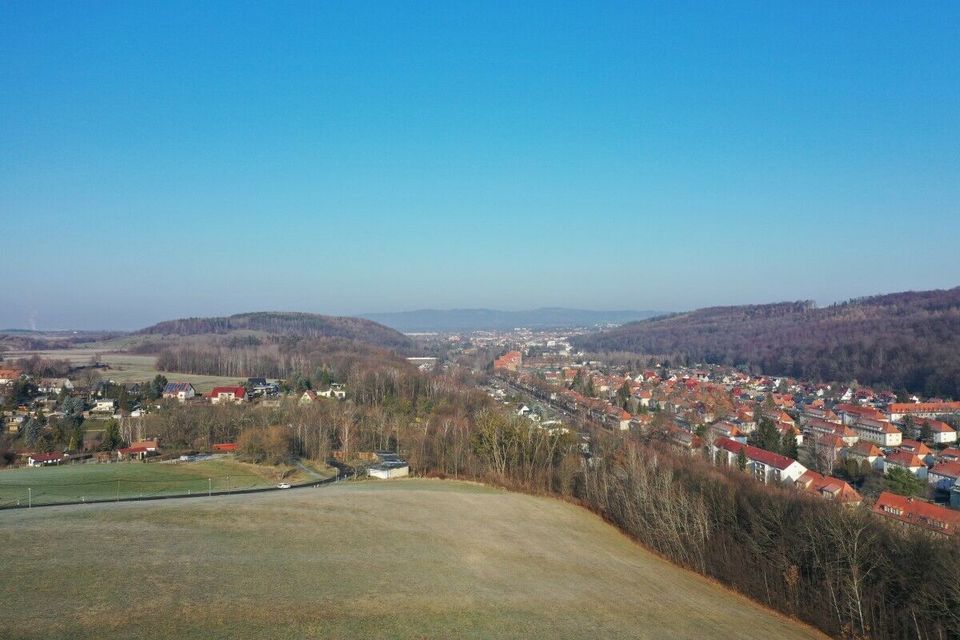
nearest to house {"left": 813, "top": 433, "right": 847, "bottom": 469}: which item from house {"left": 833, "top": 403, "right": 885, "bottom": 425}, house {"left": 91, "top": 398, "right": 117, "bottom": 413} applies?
house {"left": 833, "top": 403, "right": 885, "bottom": 425}

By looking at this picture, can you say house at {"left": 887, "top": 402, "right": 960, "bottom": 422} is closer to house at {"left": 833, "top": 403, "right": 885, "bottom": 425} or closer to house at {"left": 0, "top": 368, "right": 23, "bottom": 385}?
house at {"left": 833, "top": 403, "right": 885, "bottom": 425}

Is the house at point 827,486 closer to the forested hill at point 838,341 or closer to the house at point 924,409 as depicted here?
the house at point 924,409

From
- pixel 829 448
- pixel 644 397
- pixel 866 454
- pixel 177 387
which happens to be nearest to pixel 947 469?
pixel 866 454

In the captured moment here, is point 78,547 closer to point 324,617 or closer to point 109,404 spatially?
point 324,617

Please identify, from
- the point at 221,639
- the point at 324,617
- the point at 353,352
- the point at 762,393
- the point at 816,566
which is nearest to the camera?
the point at 221,639

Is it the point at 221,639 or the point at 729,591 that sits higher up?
the point at 221,639

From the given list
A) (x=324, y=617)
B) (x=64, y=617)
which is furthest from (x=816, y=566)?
(x=64, y=617)
